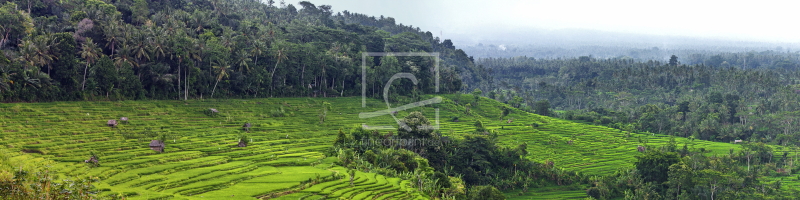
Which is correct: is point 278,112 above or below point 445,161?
above

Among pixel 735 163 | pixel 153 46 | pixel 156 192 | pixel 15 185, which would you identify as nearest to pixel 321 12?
pixel 153 46

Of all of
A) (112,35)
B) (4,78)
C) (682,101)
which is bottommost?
(682,101)

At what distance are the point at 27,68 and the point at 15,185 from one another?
87.6ft

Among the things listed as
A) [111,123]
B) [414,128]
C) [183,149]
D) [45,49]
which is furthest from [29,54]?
[414,128]

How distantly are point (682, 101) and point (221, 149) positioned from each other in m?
72.0

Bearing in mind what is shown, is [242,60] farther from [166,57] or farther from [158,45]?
[158,45]

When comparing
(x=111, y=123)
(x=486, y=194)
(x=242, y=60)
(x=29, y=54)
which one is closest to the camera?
(x=486, y=194)

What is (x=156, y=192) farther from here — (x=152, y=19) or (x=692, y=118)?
(x=692, y=118)

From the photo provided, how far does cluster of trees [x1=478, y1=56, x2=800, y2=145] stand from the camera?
6925 centimetres

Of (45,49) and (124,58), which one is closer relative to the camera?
(45,49)

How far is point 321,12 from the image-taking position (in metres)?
113

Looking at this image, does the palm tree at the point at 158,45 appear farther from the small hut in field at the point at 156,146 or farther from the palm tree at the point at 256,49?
the small hut in field at the point at 156,146

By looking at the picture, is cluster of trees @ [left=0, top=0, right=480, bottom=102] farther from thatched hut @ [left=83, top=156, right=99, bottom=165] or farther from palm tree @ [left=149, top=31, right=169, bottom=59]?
thatched hut @ [left=83, top=156, right=99, bottom=165]

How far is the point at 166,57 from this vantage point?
48594mm
